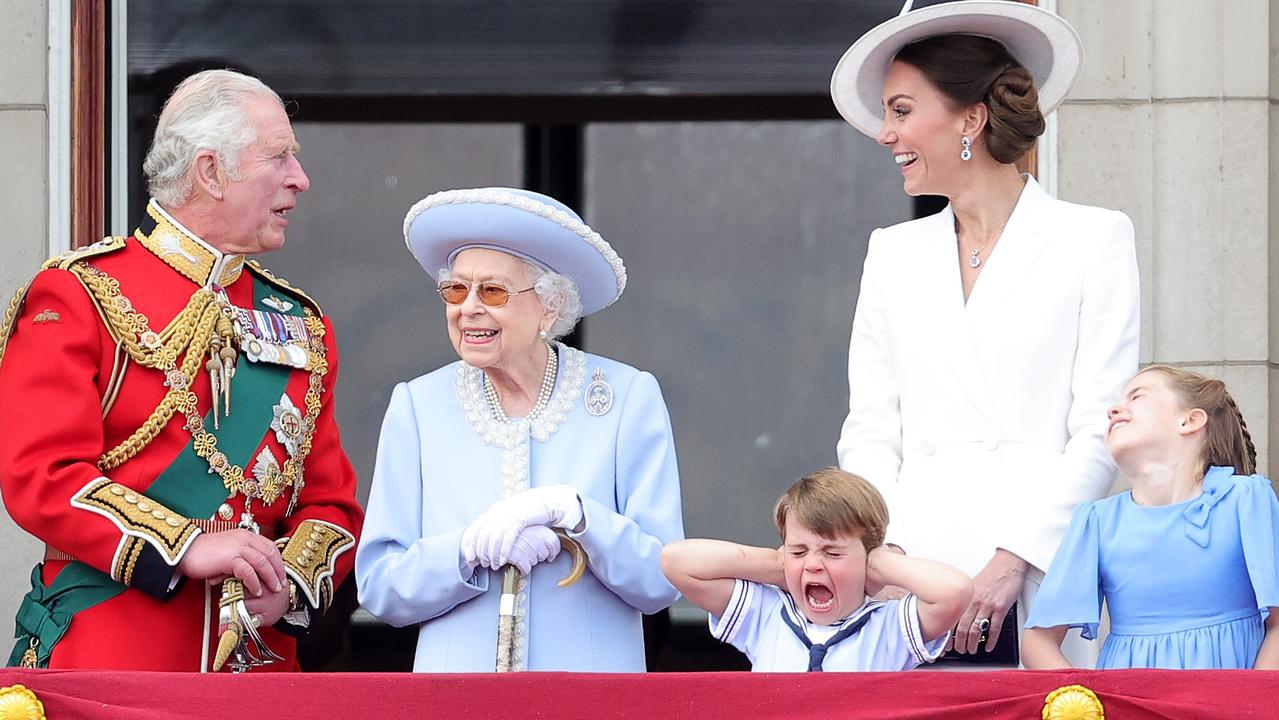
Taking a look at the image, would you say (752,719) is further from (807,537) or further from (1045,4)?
(1045,4)

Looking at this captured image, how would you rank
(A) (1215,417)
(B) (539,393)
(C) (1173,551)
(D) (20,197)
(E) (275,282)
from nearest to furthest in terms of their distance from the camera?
(C) (1173,551) → (A) (1215,417) → (B) (539,393) → (E) (275,282) → (D) (20,197)

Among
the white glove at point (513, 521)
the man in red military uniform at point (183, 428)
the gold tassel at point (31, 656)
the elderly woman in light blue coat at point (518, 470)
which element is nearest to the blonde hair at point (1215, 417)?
the elderly woman in light blue coat at point (518, 470)

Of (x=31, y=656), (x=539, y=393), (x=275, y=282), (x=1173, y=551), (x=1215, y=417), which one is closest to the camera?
(x=1173, y=551)

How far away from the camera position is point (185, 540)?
3.16 metres

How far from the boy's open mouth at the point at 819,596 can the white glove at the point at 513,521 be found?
396 millimetres

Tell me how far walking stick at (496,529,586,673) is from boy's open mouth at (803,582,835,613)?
390 millimetres

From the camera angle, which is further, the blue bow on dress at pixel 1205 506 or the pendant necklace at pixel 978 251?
the pendant necklace at pixel 978 251

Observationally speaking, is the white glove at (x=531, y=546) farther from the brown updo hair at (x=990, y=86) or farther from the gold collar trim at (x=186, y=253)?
the brown updo hair at (x=990, y=86)

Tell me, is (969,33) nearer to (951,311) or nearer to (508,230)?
(951,311)

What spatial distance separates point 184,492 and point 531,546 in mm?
649

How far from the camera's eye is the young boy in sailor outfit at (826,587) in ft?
9.78

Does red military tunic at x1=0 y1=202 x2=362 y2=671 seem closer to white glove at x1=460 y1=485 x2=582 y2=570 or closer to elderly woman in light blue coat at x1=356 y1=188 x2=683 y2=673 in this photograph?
elderly woman in light blue coat at x1=356 y1=188 x2=683 y2=673

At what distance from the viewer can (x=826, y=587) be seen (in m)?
3.03

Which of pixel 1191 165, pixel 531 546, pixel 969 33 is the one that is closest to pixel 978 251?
pixel 969 33
